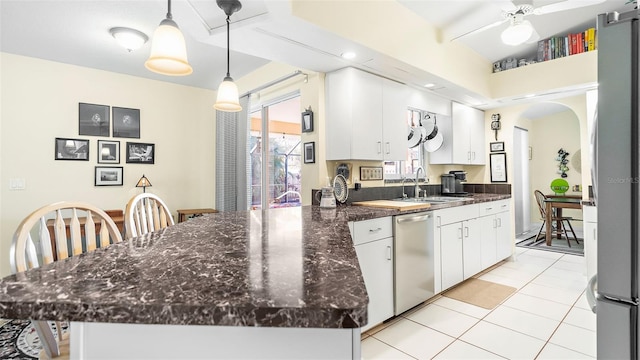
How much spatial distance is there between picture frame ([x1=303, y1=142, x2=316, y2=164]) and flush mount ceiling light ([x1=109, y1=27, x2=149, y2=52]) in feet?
6.41

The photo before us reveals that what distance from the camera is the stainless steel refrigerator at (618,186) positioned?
1.05m

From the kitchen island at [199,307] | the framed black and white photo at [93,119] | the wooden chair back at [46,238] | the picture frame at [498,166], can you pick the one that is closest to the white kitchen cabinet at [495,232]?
the picture frame at [498,166]

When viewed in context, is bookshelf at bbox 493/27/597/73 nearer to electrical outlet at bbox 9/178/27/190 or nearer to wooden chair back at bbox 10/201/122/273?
wooden chair back at bbox 10/201/122/273

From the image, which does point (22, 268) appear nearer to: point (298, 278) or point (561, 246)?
point (298, 278)

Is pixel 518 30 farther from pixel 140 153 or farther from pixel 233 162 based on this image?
pixel 140 153

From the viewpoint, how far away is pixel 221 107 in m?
2.22

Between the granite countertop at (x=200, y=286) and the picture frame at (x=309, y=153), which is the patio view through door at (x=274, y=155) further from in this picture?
the granite countertop at (x=200, y=286)

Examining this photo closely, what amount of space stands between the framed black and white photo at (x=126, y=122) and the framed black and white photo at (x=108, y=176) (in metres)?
0.47

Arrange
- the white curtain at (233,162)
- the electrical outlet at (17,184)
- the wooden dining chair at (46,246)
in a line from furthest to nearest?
the white curtain at (233,162) → the electrical outlet at (17,184) → the wooden dining chair at (46,246)

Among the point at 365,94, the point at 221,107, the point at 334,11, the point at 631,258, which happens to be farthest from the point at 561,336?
the point at 221,107

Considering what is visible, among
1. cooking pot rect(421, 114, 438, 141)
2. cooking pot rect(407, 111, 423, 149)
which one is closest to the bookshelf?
cooking pot rect(421, 114, 438, 141)

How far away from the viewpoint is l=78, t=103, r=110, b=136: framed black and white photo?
3.88 m

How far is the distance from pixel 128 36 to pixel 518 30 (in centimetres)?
348

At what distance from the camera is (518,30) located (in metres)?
2.38
